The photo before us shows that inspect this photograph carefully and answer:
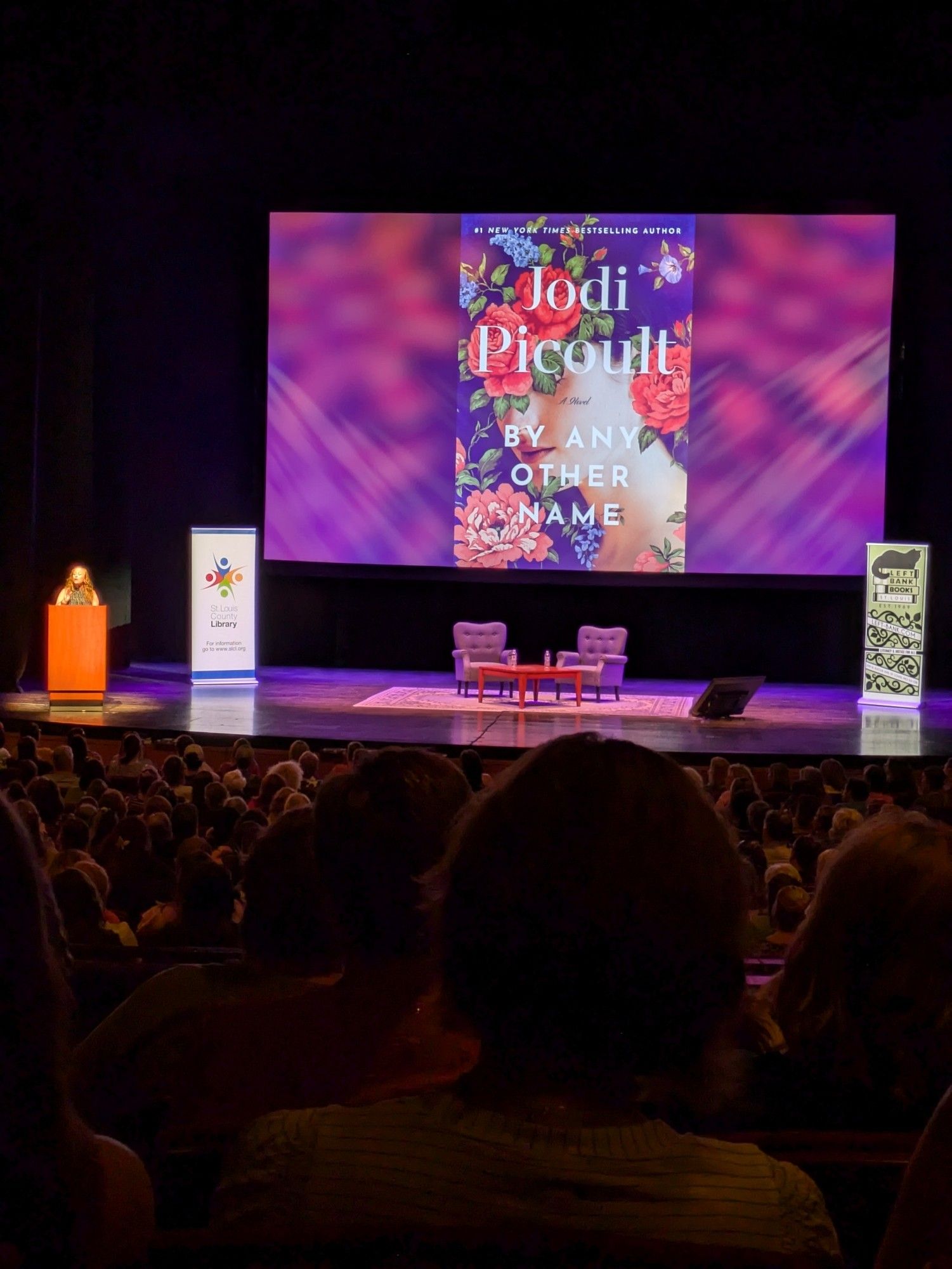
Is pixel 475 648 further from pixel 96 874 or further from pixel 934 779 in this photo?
pixel 96 874

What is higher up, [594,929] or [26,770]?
[594,929]

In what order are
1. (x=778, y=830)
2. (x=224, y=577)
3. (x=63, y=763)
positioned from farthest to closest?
(x=224, y=577) → (x=63, y=763) → (x=778, y=830)

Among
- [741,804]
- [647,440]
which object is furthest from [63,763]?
[647,440]

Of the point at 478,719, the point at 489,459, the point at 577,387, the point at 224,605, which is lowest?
→ the point at 478,719

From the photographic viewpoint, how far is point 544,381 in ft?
38.0

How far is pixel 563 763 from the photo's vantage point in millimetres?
1017

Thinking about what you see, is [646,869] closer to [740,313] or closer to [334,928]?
[334,928]

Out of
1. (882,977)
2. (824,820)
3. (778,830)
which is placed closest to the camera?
(882,977)

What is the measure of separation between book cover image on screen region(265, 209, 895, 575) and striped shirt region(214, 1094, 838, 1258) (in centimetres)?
1078

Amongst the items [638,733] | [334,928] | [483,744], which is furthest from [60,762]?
[334,928]

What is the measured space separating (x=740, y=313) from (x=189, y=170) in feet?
15.8

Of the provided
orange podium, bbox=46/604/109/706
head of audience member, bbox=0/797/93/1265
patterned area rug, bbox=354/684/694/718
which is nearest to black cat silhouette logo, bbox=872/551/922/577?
patterned area rug, bbox=354/684/694/718

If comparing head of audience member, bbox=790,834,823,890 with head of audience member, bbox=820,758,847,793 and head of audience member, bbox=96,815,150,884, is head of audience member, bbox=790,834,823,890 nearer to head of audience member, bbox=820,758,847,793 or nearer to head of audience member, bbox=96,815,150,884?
head of audience member, bbox=96,815,150,884

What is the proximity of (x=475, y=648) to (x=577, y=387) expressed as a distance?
227 cm
